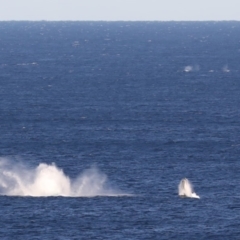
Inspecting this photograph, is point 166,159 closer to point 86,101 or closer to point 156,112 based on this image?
point 156,112

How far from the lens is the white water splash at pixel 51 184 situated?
10900cm

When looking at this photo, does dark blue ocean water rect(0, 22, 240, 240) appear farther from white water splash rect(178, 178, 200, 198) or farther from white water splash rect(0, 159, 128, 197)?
white water splash rect(178, 178, 200, 198)

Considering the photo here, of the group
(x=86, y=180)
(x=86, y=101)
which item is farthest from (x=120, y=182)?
(x=86, y=101)

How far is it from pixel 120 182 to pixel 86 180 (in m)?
4.05

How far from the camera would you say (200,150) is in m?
135

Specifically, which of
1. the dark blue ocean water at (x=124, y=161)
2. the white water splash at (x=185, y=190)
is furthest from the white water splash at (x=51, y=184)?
the white water splash at (x=185, y=190)

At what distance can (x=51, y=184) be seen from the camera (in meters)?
111

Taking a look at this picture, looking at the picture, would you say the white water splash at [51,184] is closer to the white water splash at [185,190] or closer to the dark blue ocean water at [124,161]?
the dark blue ocean water at [124,161]

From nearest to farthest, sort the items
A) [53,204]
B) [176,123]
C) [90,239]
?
1. [90,239]
2. [53,204]
3. [176,123]

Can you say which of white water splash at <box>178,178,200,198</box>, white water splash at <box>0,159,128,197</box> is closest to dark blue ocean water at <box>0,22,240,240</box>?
white water splash at <box>0,159,128,197</box>

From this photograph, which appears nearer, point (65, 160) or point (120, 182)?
point (120, 182)

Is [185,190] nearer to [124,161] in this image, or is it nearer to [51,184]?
[51,184]

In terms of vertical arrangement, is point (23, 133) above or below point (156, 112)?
below

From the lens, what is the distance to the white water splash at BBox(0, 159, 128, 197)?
358ft
